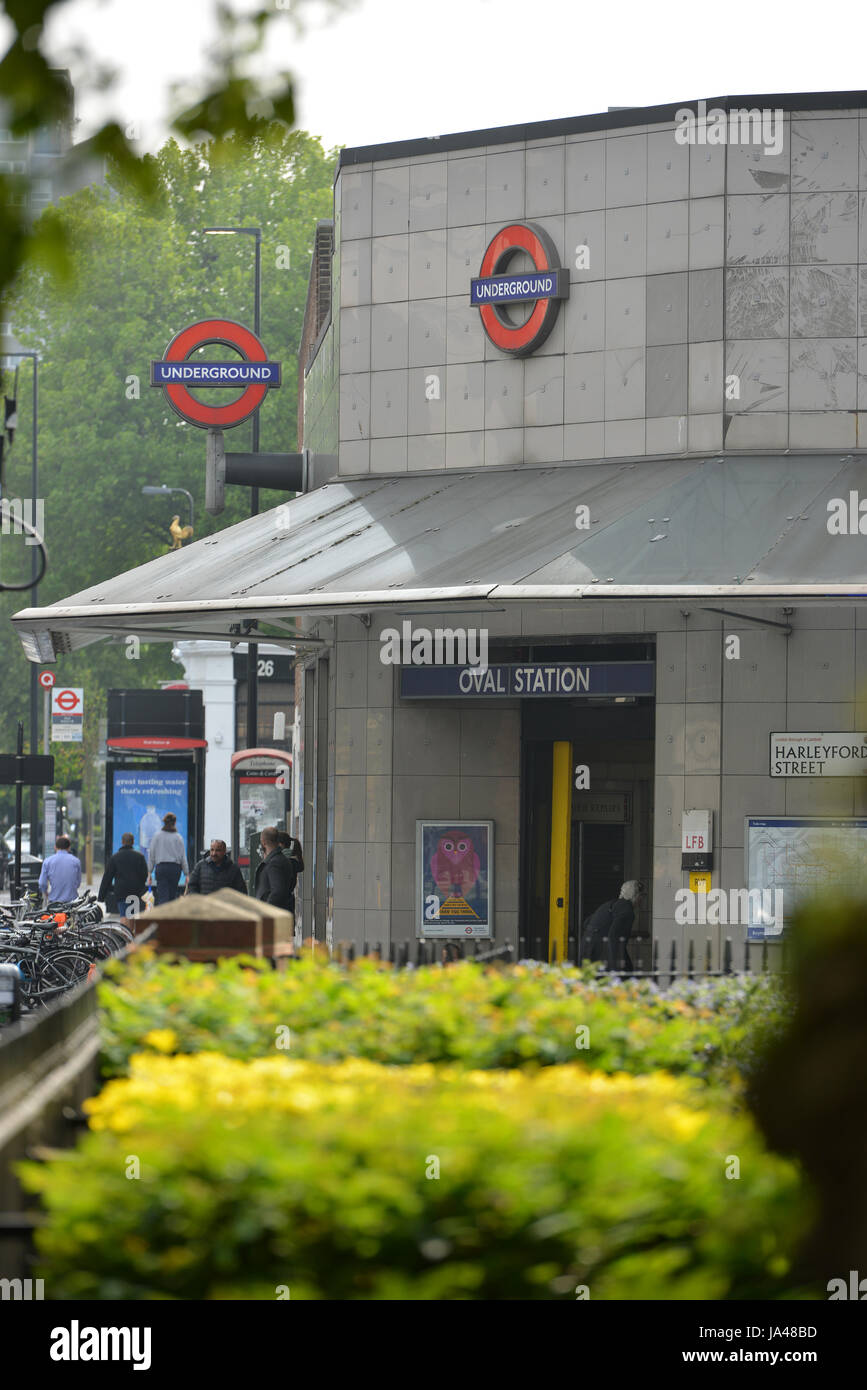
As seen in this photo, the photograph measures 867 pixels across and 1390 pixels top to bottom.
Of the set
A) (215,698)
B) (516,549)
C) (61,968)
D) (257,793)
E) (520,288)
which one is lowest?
(61,968)

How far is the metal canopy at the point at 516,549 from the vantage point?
1373 centimetres

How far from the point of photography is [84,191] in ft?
15.5

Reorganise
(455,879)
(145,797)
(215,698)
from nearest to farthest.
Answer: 1. (455,879)
2. (145,797)
3. (215,698)

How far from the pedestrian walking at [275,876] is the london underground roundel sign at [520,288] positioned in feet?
18.1

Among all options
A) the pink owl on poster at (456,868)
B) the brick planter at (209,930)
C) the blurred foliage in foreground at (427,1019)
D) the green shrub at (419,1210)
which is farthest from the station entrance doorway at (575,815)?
the green shrub at (419,1210)

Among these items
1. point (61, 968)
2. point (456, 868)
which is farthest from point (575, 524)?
point (61, 968)

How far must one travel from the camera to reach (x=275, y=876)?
1875 cm

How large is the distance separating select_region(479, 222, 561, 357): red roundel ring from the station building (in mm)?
27

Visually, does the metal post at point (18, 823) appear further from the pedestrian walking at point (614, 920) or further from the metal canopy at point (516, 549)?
the pedestrian walking at point (614, 920)

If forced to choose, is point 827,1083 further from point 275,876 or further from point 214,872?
point 214,872

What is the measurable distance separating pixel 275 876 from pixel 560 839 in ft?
10.3
